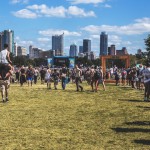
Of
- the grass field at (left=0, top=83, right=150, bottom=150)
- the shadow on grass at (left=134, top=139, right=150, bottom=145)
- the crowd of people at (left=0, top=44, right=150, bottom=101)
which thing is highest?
the crowd of people at (left=0, top=44, right=150, bottom=101)

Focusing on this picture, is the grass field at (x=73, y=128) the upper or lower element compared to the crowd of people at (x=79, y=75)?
lower

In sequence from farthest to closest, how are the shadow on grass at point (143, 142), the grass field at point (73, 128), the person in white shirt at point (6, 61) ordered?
the person in white shirt at point (6, 61), the shadow on grass at point (143, 142), the grass field at point (73, 128)

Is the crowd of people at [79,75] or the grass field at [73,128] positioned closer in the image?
the grass field at [73,128]

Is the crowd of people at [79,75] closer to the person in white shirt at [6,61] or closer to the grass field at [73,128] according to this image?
the person in white shirt at [6,61]

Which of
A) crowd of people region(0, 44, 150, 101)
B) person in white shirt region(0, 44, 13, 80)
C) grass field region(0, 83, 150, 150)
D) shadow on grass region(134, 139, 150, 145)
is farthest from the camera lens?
crowd of people region(0, 44, 150, 101)

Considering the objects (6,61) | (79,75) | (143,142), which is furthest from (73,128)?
(79,75)

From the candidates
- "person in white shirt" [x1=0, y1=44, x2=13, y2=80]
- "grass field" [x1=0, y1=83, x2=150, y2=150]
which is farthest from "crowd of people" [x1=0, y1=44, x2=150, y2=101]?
"grass field" [x1=0, y1=83, x2=150, y2=150]

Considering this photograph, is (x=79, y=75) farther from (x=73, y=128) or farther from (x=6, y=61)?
(x=73, y=128)

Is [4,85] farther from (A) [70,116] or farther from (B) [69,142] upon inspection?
(B) [69,142]

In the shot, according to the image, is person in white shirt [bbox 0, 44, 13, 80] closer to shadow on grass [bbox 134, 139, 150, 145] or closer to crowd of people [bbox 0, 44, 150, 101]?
crowd of people [bbox 0, 44, 150, 101]

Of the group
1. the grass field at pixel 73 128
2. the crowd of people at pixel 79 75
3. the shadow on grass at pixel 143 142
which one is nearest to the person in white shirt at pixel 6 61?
the crowd of people at pixel 79 75

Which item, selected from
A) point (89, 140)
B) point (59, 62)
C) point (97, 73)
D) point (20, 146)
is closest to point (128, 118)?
point (89, 140)

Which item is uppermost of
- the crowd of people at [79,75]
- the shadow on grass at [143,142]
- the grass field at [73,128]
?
the crowd of people at [79,75]

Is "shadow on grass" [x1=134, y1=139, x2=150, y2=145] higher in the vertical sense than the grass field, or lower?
lower
